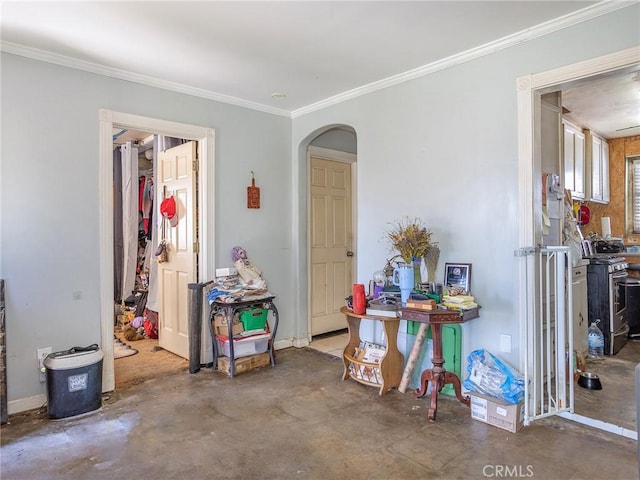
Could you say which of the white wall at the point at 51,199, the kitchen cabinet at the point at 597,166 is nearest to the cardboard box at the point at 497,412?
the white wall at the point at 51,199

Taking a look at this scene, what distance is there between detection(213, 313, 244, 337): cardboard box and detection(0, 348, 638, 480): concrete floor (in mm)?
571

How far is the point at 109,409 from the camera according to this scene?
2953mm

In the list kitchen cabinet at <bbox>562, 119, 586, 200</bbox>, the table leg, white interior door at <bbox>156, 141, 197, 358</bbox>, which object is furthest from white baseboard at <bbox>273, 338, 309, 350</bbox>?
kitchen cabinet at <bbox>562, 119, 586, 200</bbox>

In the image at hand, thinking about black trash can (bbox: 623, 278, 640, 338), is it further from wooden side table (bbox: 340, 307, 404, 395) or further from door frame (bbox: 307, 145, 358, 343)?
door frame (bbox: 307, 145, 358, 343)

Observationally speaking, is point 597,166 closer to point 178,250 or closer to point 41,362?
point 178,250

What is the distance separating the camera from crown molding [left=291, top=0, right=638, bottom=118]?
242 centimetres

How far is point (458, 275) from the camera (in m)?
3.08

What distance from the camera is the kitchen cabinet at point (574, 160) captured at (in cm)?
441

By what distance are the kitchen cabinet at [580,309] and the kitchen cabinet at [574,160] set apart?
106 cm

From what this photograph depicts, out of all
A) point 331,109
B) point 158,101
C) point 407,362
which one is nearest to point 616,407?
point 407,362

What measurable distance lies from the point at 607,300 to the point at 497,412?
7.63 feet

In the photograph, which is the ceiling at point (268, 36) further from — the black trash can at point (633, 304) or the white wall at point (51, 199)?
the black trash can at point (633, 304)

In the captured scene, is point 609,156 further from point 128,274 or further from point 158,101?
point 128,274

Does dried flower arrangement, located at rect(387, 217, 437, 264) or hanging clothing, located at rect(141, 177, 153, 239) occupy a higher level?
hanging clothing, located at rect(141, 177, 153, 239)
